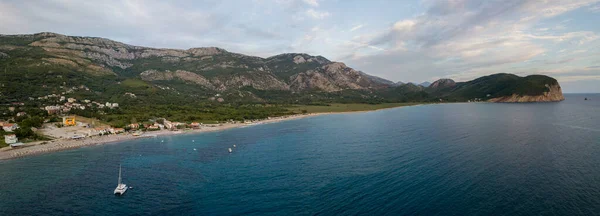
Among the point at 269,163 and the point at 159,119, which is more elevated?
the point at 159,119

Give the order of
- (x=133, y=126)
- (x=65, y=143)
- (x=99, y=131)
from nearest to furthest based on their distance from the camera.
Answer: (x=65, y=143), (x=99, y=131), (x=133, y=126)

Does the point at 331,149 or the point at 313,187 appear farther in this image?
the point at 331,149

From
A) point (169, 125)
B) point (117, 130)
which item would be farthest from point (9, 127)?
point (169, 125)

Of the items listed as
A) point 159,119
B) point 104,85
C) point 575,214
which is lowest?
point 575,214

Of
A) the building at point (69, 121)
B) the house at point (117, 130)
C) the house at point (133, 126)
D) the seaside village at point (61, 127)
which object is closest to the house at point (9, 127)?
the seaside village at point (61, 127)

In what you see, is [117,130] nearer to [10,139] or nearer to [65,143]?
[65,143]

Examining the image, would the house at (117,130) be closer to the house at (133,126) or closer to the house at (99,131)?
the house at (99,131)

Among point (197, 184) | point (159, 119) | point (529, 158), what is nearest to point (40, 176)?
point (197, 184)

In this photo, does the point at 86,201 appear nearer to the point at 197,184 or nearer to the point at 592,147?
the point at 197,184
